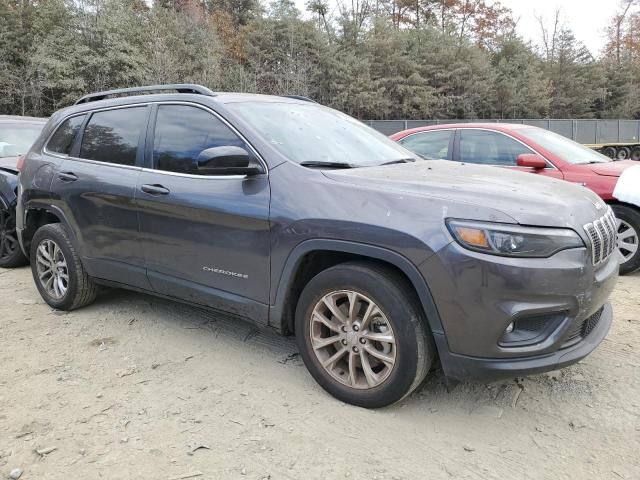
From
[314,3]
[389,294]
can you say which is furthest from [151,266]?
[314,3]

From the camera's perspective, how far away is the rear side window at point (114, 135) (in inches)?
150

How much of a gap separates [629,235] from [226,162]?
169 inches

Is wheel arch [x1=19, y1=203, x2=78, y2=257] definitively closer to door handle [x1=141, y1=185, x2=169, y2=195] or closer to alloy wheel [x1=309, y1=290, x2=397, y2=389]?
door handle [x1=141, y1=185, x2=169, y2=195]

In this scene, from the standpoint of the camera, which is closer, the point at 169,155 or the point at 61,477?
the point at 61,477

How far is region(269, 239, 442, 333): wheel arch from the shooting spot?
8.29 feet

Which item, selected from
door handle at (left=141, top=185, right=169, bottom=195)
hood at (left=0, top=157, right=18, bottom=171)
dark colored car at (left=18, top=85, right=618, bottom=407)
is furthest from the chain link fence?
door handle at (left=141, top=185, right=169, bottom=195)

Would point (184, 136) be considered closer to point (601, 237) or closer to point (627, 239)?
point (601, 237)

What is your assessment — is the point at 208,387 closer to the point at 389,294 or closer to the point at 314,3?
the point at 389,294

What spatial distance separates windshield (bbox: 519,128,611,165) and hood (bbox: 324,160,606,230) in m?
2.80

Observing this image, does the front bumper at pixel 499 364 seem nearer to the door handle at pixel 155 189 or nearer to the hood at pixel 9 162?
the door handle at pixel 155 189

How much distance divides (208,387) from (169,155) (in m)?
1.59

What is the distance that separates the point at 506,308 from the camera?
2.38m

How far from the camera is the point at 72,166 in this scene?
4164 millimetres

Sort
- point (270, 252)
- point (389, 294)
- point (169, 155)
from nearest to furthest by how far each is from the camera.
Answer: point (389, 294)
point (270, 252)
point (169, 155)
